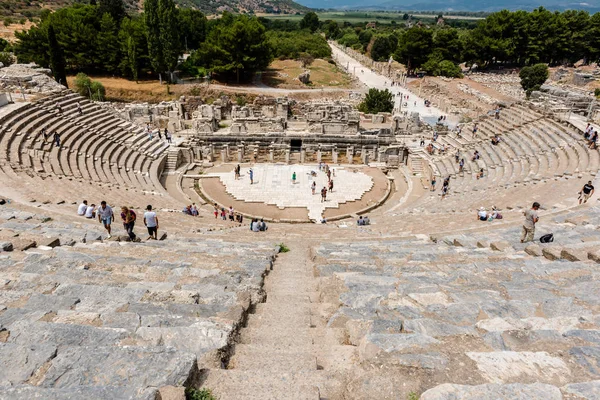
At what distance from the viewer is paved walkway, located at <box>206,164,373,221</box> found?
2433 centimetres

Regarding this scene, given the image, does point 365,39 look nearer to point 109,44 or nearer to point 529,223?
point 109,44

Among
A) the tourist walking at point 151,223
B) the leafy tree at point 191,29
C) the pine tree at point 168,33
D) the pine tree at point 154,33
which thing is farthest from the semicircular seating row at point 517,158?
the leafy tree at point 191,29

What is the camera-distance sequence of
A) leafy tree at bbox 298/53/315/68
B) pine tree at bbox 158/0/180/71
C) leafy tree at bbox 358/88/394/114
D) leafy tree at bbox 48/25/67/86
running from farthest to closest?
1. leafy tree at bbox 298/53/315/68
2. pine tree at bbox 158/0/180/71
3. leafy tree at bbox 358/88/394/114
4. leafy tree at bbox 48/25/67/86

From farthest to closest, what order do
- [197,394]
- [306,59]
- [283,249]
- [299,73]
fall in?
1. [306,59]
2. [299,73]
3. [283,249]
4. [197,394]

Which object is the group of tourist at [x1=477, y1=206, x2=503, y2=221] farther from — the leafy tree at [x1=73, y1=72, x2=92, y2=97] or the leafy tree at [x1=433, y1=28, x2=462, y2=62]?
the leafy tree at [x1=433, y1=28, x2=462, y2=62]

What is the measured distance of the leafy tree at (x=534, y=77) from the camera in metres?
43.4

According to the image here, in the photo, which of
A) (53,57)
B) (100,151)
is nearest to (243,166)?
(100,151)

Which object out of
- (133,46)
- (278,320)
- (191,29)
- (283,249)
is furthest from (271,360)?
(191,29)

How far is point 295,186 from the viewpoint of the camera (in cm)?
2659

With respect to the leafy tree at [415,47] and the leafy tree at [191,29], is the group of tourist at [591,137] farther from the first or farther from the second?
the leafy tree at [191,29]

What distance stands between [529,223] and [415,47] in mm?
57646

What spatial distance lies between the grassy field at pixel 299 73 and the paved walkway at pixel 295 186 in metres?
26.8

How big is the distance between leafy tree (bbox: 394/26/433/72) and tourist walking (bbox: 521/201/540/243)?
57.1 meters

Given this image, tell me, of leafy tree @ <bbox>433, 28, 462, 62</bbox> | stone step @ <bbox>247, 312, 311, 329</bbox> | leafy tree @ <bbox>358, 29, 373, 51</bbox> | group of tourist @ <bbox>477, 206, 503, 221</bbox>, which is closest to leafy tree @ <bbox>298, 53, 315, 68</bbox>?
leafy tree @ <bbox>433, 28, 462, 62</bbox>
